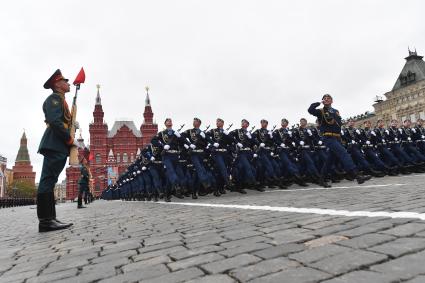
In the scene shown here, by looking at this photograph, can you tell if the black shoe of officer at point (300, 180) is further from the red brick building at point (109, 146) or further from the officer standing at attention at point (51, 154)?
the red brick building at point (109, 146)

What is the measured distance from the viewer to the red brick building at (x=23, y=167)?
13812 centimetres

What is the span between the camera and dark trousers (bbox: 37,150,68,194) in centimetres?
513

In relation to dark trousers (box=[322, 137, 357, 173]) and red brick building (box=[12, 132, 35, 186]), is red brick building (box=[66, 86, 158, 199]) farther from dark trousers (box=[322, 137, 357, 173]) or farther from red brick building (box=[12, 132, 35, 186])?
dark trousers (box=[322, 137, 357, 173])

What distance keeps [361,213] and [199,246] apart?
5.51 feet

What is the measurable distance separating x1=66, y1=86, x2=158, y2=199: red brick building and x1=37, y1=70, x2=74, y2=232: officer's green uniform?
84095mm

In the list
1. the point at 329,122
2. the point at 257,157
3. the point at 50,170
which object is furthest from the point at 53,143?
the point at 257,157

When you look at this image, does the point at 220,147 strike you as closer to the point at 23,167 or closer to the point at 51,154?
the point at 51,154

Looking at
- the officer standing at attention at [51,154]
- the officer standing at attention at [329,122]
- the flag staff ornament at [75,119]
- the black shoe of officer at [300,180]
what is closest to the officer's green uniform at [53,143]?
the officer standing at attention at [51,154]

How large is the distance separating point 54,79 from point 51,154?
123 cm

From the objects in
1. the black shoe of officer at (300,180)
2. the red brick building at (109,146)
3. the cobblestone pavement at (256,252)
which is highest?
the red brick building at (109,146)

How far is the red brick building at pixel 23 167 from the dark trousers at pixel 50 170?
483 ft

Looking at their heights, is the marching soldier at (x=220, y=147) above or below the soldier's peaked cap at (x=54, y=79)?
below

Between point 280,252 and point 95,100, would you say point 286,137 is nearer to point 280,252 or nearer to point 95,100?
point 280,252

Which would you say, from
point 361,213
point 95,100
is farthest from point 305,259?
point 95,100
